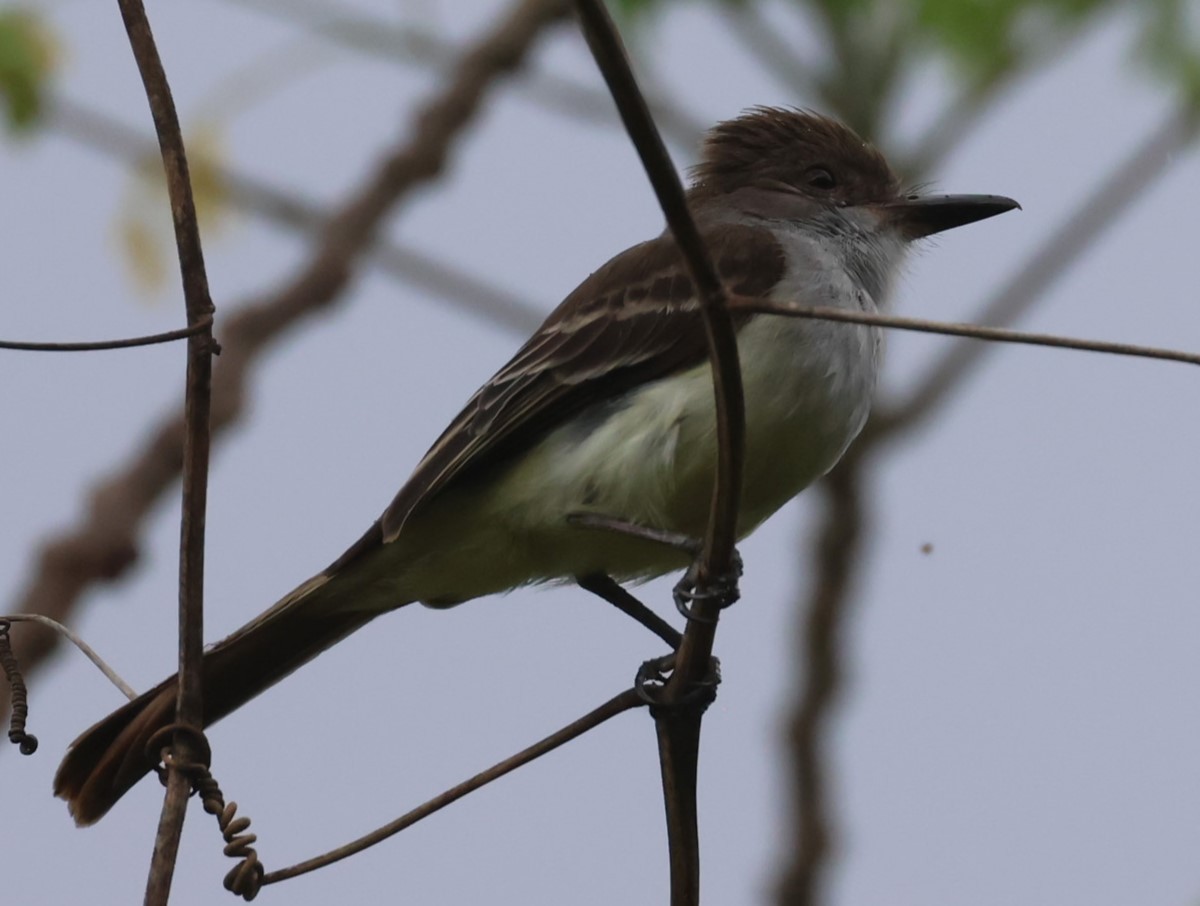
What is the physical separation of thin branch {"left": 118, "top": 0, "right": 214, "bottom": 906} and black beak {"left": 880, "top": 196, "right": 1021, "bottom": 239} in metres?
2.94

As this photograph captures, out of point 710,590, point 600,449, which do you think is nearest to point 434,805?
point 710,590

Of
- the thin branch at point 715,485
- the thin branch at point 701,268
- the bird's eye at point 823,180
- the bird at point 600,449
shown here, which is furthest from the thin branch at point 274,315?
the thin branch at point 701,268

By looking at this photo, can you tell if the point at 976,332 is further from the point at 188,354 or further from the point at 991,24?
the point at 991,24

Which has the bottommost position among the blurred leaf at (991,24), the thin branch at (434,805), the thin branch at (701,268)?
the thin branch at (434,805)

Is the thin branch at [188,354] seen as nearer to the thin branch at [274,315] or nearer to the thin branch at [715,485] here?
the thin branch at [715,485]

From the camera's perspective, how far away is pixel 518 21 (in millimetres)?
6086

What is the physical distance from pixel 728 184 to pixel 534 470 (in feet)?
4.99

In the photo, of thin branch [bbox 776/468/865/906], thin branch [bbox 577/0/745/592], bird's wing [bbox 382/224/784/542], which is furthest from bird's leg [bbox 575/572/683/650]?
thin branch [bbox 577/0/745/592]

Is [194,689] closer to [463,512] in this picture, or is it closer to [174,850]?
[174,850]

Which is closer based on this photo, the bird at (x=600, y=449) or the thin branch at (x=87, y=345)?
the thin branch at (x=87, y=345)

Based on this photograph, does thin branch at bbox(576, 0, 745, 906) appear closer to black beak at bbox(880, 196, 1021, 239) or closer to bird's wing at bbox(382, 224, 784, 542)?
bird's wing at bbox(382, 224, 784, 542)

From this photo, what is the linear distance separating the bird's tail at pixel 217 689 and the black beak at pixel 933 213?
6.00 ft

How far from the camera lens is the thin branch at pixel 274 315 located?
195 inches

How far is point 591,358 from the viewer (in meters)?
4.48
